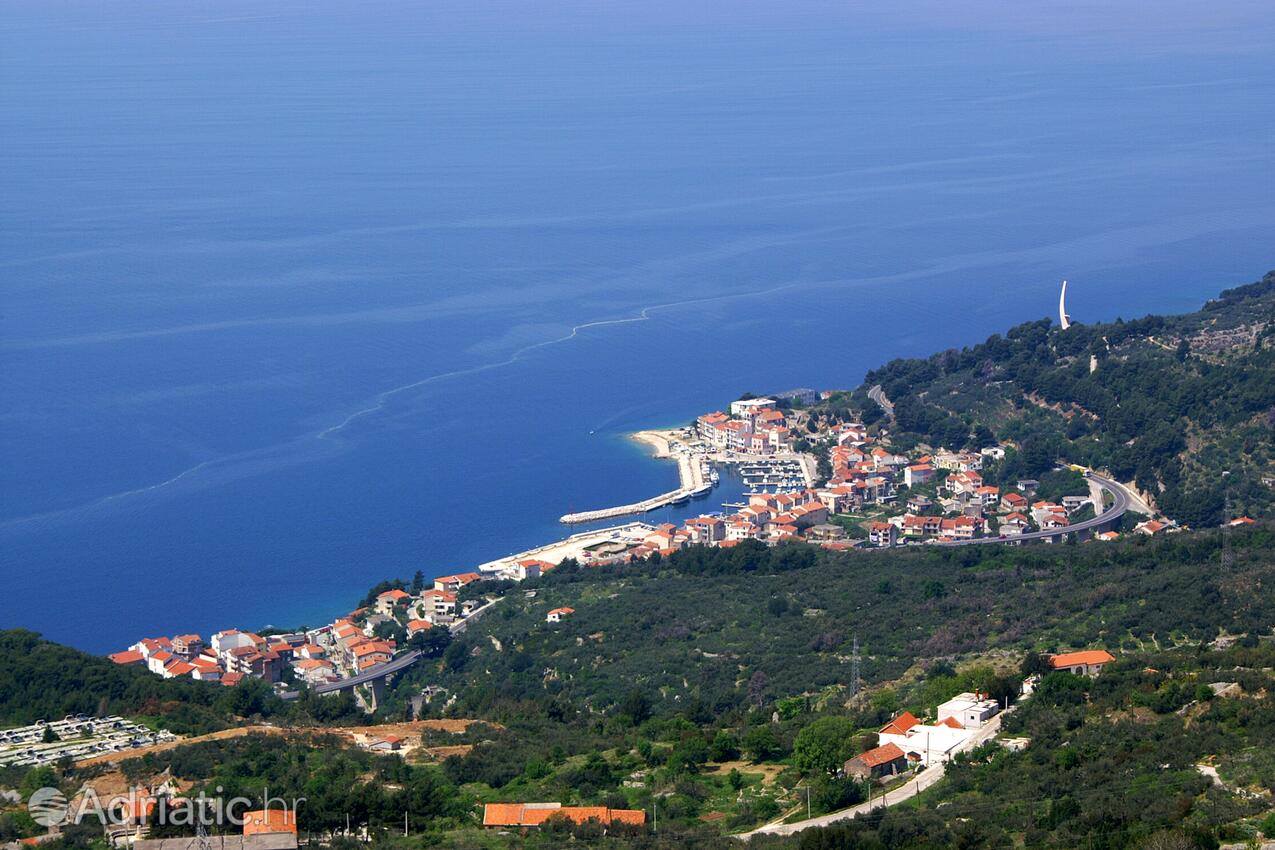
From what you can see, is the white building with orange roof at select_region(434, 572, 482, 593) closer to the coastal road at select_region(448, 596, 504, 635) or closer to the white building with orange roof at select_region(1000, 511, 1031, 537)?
the coastal road at select_region(448, 596, 504, 635)

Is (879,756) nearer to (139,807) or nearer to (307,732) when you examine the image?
(307,732)

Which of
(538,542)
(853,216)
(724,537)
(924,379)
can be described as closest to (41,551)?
(538,542)

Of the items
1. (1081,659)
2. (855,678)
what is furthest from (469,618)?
(1081,659)

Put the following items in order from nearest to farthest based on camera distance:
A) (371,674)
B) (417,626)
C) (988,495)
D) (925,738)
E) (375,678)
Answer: (925,738)
(375,678)
(371,674)
(417,626)
(988,495)

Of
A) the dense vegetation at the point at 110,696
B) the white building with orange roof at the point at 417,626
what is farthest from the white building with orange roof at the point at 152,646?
the dense vegetation at the point at 110,696

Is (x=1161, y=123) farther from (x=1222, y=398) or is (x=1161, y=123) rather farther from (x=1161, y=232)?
(x=1222, y=398)

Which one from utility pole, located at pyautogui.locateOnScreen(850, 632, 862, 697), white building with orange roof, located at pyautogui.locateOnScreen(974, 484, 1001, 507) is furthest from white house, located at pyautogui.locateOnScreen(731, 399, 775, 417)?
utility pole, located at pyautogui.locateOnScreen(850, 632, 862, 697)

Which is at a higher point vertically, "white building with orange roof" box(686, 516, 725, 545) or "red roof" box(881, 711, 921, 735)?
"white building with orange roof" box(686, 516, 725, 545)
